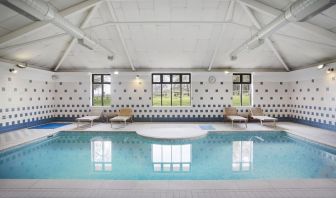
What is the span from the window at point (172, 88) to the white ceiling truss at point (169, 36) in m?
0.74

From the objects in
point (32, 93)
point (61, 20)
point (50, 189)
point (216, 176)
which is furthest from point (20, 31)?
point (216, 176)

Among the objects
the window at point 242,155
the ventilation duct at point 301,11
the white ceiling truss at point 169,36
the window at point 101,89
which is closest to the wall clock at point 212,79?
the white ceiling truss at point 169,36

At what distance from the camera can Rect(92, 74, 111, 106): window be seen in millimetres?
10727

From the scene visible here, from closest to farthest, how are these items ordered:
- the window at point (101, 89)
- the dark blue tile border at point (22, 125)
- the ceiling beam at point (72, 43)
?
the ceiling beam at point (72, 43), the dark blue tile border at point (22, 125), the window at point (101, 89)

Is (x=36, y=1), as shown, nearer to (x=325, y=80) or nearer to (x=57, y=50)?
(x=57, y=50)

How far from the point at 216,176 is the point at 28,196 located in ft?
10.6

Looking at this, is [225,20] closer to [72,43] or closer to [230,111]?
[230,111]

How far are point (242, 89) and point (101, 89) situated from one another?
7714 millimetres

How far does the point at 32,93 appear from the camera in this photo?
8938 millimetres

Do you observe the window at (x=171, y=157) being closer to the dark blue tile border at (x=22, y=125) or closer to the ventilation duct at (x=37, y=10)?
the ventilation duct at (x=37, y=10)

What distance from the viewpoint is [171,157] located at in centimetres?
508

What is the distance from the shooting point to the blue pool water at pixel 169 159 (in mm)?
4055

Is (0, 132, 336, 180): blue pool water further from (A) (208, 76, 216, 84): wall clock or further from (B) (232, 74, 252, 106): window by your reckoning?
(A) (208, 76, 216, 84): wall clock

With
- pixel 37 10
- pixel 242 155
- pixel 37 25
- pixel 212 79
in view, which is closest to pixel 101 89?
pixel 37 25
